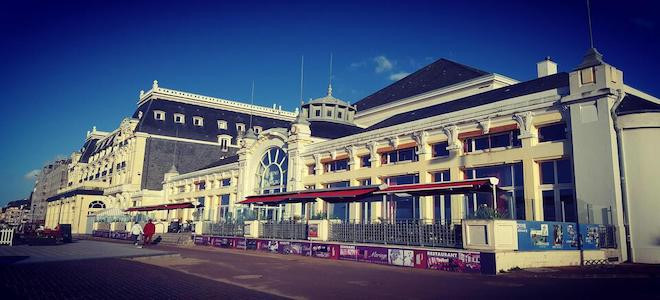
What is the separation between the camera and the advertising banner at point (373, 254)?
A: 18.4 m

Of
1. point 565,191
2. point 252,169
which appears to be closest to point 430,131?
point 565,191

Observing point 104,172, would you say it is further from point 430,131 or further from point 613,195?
point 613,195

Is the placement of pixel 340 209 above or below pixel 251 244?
above

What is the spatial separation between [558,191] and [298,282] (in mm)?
13157

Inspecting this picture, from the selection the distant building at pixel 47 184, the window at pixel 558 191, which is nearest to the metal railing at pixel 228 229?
the window at pixel 558 191

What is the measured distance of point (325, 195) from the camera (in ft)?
73.2

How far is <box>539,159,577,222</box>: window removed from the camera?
18.9 meters

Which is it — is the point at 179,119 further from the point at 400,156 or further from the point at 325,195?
the point at 325,195

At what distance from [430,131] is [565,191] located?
7803 millimetres

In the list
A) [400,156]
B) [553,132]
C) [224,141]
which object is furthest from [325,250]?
[224,141]

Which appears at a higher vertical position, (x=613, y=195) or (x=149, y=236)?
(x=613, y=195)

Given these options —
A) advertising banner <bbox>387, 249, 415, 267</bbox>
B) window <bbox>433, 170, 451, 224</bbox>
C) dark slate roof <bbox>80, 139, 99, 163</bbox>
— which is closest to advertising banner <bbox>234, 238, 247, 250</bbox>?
window <bbox>433, 170, 451, 224</bbox>

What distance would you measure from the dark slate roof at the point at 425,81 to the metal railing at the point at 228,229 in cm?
1987

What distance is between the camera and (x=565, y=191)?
62.8ft
